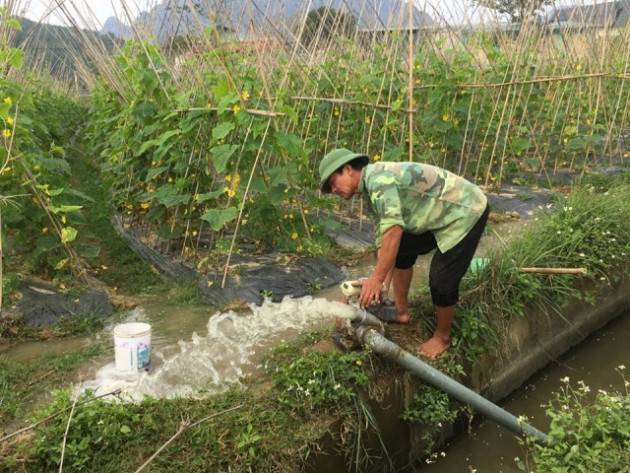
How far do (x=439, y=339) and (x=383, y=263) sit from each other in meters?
0.88

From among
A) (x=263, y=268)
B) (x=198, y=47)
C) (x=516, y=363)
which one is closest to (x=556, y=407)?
(x=516, y=363)

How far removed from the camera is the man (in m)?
2.60

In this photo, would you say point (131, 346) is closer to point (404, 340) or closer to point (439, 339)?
point (404, 340)

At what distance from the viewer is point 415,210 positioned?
2.79 m

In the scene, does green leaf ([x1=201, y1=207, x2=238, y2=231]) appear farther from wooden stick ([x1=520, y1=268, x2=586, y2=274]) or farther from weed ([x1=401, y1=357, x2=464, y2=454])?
wooden stick ([x1=520, y1=268, x2=586, y2=274])

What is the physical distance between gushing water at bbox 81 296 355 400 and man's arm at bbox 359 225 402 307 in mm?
245

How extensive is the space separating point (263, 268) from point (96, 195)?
4.17m

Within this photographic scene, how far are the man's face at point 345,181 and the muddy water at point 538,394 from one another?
1500 millimetres

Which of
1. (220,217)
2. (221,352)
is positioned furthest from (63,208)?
(221,352)

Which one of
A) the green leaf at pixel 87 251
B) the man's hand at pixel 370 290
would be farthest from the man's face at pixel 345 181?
the green leaf at pixel 87 251

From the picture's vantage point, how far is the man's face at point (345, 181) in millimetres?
2689

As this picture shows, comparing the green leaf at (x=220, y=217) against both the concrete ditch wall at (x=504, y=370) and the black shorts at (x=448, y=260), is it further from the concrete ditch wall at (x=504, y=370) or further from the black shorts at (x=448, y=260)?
the concrete ditch wall at (x=504, y=370)

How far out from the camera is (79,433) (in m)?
2.28

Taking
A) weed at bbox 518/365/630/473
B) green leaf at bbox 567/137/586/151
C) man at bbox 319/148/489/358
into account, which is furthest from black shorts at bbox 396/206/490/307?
green leaf at bbox 567/137/586/151
